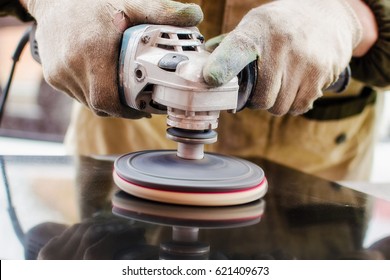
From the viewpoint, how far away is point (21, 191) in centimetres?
88

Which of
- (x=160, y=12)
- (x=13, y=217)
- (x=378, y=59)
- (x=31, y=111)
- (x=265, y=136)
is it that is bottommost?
(x=31, y=111)

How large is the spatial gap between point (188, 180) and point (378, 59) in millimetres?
590

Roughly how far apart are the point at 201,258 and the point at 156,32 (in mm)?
334

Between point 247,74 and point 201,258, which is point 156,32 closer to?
point 247,74

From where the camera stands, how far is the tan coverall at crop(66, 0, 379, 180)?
1357mm

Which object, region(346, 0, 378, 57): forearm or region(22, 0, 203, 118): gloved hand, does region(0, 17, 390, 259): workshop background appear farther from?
region(22, 0, 203, 118): gloved hand

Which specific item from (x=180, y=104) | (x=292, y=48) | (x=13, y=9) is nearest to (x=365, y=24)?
(x=292, y=48)

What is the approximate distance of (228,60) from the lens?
0.78 m

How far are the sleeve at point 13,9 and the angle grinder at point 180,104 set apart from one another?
45 centimetres

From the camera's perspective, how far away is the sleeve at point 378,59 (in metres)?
1.16

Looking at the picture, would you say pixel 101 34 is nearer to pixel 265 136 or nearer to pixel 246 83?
pixel 246 83

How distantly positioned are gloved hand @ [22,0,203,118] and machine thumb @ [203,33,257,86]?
9cm

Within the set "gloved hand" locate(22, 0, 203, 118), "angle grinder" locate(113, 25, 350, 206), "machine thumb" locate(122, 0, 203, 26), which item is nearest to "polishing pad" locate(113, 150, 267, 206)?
"angle grinder" locate(113, 25, 350, 206)

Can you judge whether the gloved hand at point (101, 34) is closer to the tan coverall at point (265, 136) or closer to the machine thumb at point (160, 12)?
the machine thumb at point (160, 12)
